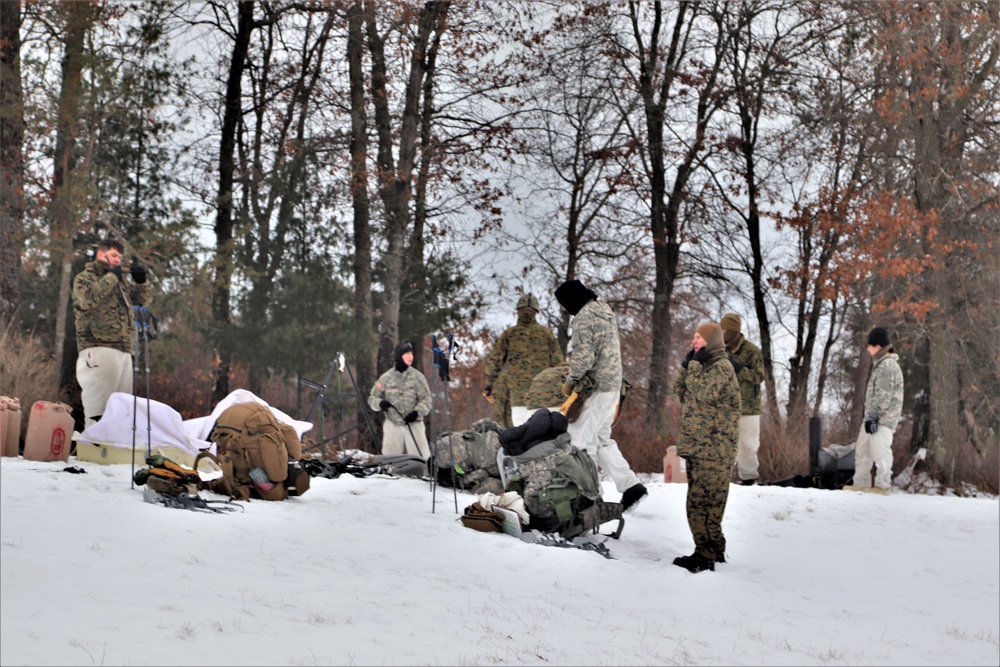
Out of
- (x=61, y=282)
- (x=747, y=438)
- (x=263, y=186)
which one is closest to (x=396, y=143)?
(x=263, y=186)

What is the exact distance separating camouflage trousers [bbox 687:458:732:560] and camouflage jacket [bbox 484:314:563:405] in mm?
2328

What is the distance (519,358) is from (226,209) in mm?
2494

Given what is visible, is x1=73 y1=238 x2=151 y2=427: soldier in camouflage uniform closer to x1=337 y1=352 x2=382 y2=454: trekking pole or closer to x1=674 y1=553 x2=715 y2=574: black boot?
x1=337 y1=352 x2=382 y2=454: trekking pole

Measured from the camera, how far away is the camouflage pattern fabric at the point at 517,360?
24.3ft

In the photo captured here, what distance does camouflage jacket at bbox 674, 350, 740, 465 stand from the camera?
509 centimetres

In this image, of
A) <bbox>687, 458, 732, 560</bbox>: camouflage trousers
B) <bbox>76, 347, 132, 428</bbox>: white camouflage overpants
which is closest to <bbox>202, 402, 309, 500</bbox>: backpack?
<bbox>76, 347, 132, 428</bbox>: white camouflage overpants

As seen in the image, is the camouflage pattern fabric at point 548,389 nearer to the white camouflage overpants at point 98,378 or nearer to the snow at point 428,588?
the snow at point 428,588

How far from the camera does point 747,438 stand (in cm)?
837

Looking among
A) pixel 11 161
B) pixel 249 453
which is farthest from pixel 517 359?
pixel 11 161

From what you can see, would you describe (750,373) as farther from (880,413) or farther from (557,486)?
(557,486)

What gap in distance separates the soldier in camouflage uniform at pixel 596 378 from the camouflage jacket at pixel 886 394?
272 cm

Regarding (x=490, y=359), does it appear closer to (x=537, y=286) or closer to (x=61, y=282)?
(x=537, y=286)

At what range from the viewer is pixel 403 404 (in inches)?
314

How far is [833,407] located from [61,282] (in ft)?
24.9
